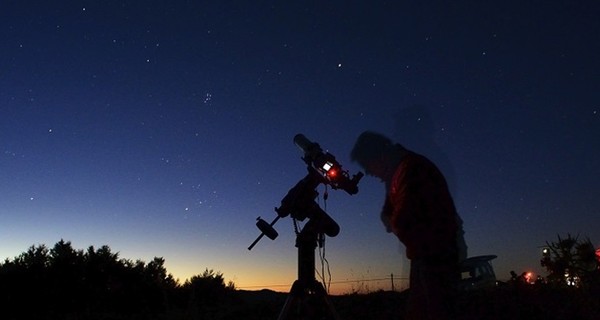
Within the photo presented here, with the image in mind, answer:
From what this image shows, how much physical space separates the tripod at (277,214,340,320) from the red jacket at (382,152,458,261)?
97 cm

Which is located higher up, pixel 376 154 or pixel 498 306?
pixel 376 154

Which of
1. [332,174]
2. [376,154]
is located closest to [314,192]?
[332,174]

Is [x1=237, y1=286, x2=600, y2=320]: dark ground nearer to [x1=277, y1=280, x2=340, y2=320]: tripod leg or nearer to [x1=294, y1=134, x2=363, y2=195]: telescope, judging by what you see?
[x1=277, y1=280, x2=340, y2=320]: tripod leg

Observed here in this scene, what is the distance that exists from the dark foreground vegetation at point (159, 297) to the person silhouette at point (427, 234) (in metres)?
2.53

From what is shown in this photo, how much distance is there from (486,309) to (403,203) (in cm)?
313

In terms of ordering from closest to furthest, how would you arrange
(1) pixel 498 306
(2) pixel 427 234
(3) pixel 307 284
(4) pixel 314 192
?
1. (2) pixel 427 234
2. (3) pixel 307 284
3. (4) pixel 314 192
4. (1) pixel 498 306

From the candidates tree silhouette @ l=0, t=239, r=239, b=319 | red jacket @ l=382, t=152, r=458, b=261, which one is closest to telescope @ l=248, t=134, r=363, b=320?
red jacket @ l=382, t=152, r=458, b=261

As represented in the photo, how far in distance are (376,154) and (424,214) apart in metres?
0.77

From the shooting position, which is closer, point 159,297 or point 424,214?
point 424,214

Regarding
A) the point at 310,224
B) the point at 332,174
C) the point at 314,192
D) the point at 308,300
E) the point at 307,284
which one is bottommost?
the point at 308,300

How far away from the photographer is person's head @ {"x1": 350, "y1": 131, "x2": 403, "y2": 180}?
3.54 m

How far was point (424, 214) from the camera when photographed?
2.96 m

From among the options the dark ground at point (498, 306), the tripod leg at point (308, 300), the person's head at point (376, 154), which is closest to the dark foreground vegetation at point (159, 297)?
the dark ground at point (498, 306)

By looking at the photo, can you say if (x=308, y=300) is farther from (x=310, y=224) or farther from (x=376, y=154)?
(x=376, y=154)
